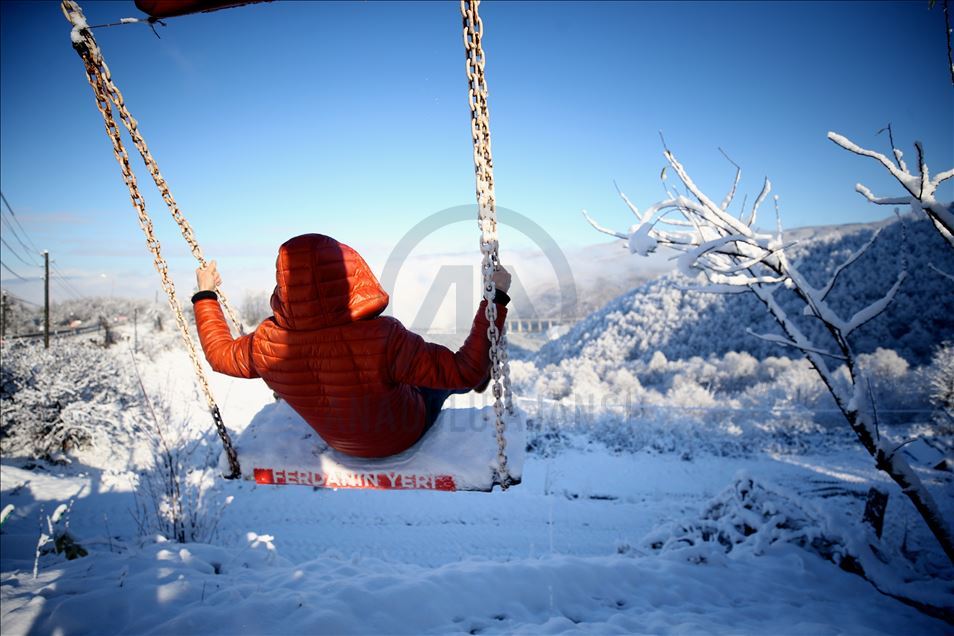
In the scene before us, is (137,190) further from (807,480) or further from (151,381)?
(151,381)

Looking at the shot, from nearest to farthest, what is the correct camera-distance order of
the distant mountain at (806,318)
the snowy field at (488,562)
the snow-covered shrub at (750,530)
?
the snowy field at (488,562)
the snow-covered shrub at (750,530)
the distant mountain at (806,318)

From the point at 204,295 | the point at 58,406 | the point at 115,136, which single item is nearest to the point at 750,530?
the point at 204,295

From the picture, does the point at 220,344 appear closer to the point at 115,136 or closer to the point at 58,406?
the point at 115,136

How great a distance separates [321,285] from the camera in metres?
1.64

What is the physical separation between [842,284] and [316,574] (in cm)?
2990

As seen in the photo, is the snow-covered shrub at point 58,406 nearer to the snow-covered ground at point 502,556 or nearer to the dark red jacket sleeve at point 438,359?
the snow-covered ground at point 502,556

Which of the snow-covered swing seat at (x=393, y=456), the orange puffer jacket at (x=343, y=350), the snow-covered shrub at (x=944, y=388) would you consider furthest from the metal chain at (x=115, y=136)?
the snow-covered shrub at (x=944, y=388)

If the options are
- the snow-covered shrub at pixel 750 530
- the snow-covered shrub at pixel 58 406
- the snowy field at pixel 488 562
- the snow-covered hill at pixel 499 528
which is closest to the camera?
the snowy field at pixel 488 562

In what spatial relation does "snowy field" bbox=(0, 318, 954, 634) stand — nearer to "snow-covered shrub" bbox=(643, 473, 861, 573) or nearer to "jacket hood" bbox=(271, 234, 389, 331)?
"snow-covered shrub" bbox=(643, 473, 861, 573)

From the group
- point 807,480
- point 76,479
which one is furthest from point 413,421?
point 76,479

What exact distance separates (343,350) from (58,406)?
A: 510 inches

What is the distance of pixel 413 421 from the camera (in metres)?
2.09

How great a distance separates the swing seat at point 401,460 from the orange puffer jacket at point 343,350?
11.6 inches

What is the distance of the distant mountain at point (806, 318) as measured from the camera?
18.2 metres
